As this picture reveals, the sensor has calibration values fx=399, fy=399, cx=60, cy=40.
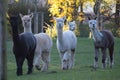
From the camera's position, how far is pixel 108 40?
1576 centimetres

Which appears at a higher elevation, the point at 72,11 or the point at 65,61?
the point at 72,11

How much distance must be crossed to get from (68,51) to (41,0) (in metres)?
43.6

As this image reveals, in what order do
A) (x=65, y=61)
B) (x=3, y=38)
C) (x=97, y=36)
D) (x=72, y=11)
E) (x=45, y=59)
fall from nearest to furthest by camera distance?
(x=3, y=38), (x=45, y=59), (x=65, y=61), (x=97, y=36), (x=72, y=11)

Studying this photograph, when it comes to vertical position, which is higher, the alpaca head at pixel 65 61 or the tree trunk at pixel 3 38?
the tree trunk at pixel 3 38

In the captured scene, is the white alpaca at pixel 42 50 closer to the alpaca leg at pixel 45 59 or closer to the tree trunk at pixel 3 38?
the alpaca leg at pixel 45 59

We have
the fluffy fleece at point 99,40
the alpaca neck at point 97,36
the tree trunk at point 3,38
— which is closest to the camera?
the tree trunk at point 3,38

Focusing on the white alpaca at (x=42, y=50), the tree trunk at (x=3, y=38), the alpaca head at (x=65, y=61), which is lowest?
the alpaca head at (x=65, y=61)

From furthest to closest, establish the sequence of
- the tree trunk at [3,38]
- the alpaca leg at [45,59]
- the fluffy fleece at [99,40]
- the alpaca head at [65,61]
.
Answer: the fluffy fleece at [99,40] < the alpaca head at [65,61] < the alpaca leg at [45,59] < the tree trunk at [3,38]

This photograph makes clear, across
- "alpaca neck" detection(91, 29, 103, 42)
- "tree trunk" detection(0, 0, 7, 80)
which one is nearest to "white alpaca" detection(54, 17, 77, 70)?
"alpaca neck" detection(91, 29, 103, 42)

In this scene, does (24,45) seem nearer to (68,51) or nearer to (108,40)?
(68,51)

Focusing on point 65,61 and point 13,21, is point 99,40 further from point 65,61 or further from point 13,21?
point 13,21

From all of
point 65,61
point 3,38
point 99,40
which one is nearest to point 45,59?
point 65,61

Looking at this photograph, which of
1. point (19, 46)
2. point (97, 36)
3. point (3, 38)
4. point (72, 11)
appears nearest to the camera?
point (3, 38)

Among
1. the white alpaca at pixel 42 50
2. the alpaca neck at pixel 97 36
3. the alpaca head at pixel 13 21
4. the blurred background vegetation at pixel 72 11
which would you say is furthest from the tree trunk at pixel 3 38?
the blurred background vegetation at pixel 72 11
